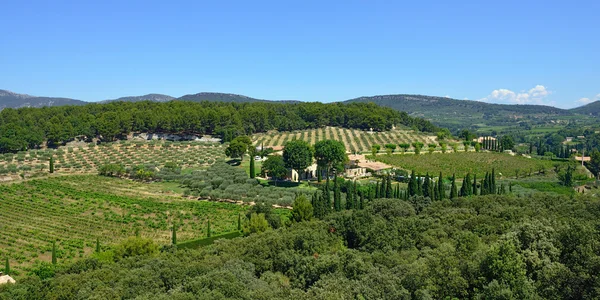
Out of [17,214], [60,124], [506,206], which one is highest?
[60,124]

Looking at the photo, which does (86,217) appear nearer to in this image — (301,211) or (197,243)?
(197,243)

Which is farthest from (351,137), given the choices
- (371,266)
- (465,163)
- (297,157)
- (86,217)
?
(371,266)

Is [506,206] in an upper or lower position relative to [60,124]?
lower

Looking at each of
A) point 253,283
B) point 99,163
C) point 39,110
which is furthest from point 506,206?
point 39,110

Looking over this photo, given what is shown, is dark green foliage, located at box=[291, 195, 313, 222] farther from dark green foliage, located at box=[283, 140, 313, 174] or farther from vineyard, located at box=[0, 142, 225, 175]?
vineyard, located at box=[0, 142, 225, 175]

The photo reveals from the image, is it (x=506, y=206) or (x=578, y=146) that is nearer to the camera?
(x=506, y=206)

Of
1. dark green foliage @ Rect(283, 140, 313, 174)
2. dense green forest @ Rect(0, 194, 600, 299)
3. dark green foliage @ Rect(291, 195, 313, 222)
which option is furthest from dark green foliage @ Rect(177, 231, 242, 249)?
dark green foliage @ Rect(283, 140, 313, 174)

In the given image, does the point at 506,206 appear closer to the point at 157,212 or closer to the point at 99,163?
the point at 157,212
